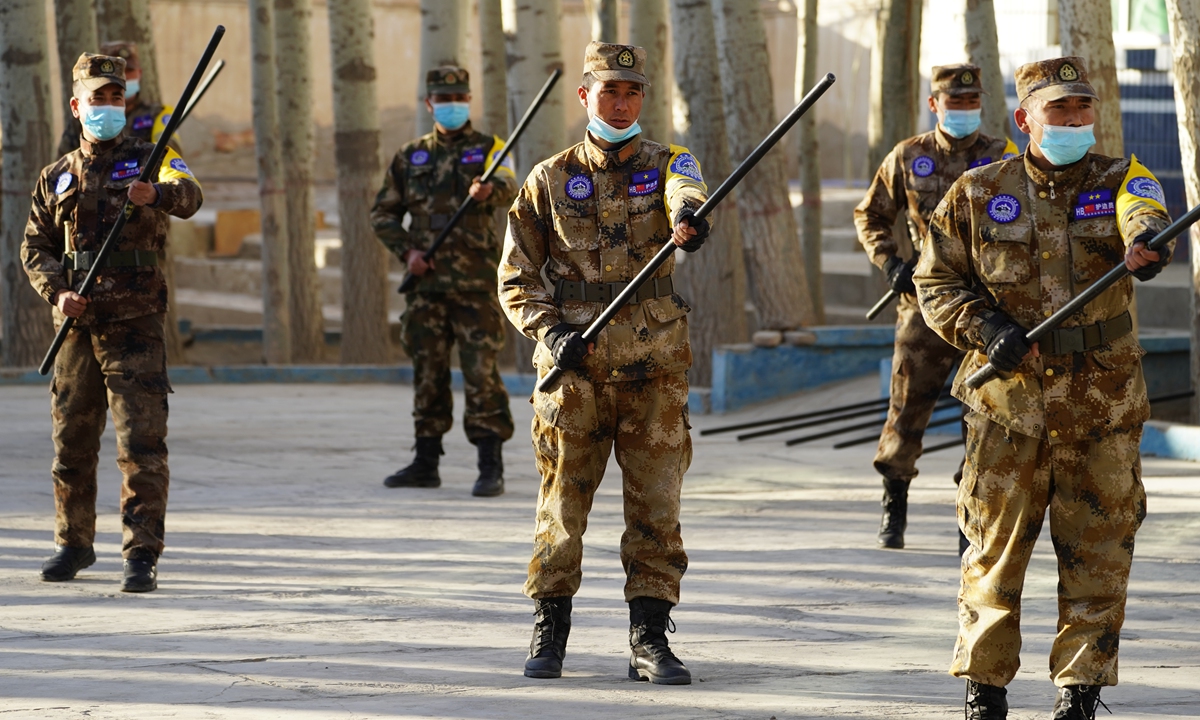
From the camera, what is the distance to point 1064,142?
464 centimetres

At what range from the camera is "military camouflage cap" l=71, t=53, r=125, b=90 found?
21.9 ft

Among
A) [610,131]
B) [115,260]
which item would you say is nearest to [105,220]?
[115,260]

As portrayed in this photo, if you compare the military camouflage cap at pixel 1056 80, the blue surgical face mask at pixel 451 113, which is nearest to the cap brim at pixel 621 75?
the military camouflage cap at pixel 1056 80

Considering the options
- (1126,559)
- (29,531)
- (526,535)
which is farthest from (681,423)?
(29,531)

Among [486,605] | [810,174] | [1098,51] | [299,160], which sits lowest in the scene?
[486,605]

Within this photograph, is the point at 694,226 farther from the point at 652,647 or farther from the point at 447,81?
the point at 447,81

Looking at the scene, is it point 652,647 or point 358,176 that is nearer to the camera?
point 652,647

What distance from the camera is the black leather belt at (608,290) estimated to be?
541 cm

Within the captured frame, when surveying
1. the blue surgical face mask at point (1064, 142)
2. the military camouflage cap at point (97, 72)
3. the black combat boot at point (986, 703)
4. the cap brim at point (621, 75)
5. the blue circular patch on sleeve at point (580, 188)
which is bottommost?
the black combat boot at point (986, 703)

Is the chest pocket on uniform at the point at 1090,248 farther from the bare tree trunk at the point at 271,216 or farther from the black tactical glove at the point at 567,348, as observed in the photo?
the bare tree trunk at the point at 271,216

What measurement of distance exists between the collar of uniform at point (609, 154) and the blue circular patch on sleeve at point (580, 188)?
63mm

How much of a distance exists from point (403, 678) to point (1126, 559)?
2073 mm

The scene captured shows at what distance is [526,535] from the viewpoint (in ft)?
25.8

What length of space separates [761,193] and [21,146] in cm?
599
